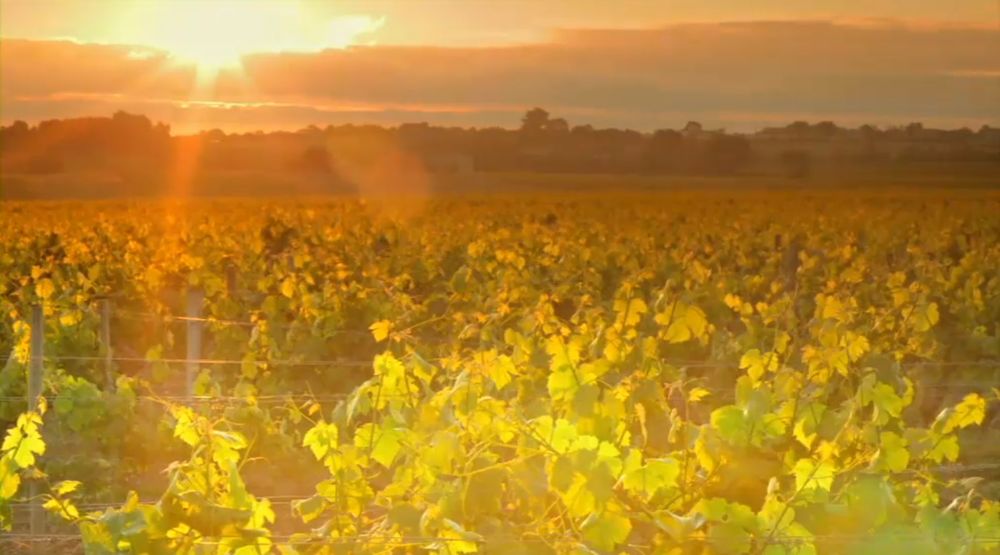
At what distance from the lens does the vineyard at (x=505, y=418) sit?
12.9ft

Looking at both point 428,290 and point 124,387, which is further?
point 428,290

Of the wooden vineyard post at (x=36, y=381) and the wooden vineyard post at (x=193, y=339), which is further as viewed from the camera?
the wooden vineyard post at (x=193, y=339)

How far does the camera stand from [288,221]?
74.5ft

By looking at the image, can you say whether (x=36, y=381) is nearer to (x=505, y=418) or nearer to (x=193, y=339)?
(x=193, y=339)

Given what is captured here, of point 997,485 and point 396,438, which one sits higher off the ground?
point 396,438

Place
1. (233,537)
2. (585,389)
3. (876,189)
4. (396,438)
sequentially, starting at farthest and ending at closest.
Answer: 1. (876,189)
2. (585,389)
3. (396,438)
4. (233,537)

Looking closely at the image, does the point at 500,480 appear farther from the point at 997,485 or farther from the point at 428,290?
the point at 428,290

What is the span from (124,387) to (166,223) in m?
14.1

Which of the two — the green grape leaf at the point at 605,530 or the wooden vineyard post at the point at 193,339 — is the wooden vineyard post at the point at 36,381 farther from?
the green grape leaf at the point at 605,530

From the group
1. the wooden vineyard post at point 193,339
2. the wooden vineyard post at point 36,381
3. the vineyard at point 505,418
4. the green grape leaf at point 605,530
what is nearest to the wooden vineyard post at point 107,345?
the vineyard at point 505,418

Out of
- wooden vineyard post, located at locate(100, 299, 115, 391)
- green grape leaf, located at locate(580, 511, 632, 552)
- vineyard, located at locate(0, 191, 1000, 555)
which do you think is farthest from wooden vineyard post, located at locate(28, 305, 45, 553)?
green grape leaf, located at locate(580, 511, 632, 552)

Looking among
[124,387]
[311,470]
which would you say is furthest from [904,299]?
[124,387]

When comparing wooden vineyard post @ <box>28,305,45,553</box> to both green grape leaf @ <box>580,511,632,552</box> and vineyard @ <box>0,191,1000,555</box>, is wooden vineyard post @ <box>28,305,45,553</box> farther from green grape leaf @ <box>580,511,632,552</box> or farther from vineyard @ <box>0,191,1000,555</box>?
green grape leaf @ <box>580,511,632,552</box>

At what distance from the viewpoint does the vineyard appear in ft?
12.9
